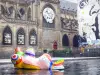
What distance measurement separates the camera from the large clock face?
71925 mm

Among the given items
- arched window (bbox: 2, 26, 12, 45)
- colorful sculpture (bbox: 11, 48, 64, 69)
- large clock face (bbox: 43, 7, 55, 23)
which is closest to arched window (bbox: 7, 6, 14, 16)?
arched window (bbox: 2, 26, 12, 45)

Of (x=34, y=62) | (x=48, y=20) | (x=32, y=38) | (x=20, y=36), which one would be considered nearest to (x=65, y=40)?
(x=48, y=20)

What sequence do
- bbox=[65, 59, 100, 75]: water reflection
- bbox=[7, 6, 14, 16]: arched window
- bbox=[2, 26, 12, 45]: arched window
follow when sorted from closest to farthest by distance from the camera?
bbox=[65, 59, 100, 75]: water reflection, bbox=[2, 26, 12, 45]: arched window, bbox=[7, 6, 14, 16]: arched window

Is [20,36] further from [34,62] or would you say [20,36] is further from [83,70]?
[83,70]

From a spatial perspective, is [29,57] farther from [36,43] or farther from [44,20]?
[44,20]

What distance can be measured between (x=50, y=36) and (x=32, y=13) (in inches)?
322

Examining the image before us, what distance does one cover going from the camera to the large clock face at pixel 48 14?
7193cm

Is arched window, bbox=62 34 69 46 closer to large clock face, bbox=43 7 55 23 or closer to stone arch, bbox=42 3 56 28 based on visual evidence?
stone arch, bbox=42 3 56 28

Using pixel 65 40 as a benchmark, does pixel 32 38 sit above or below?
above

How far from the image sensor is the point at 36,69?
817 inches

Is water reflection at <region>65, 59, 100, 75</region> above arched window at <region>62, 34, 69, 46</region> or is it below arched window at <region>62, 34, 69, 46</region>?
below

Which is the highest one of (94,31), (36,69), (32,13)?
(32,13)

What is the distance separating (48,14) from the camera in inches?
2847

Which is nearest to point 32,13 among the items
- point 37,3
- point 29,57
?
point 37,3
